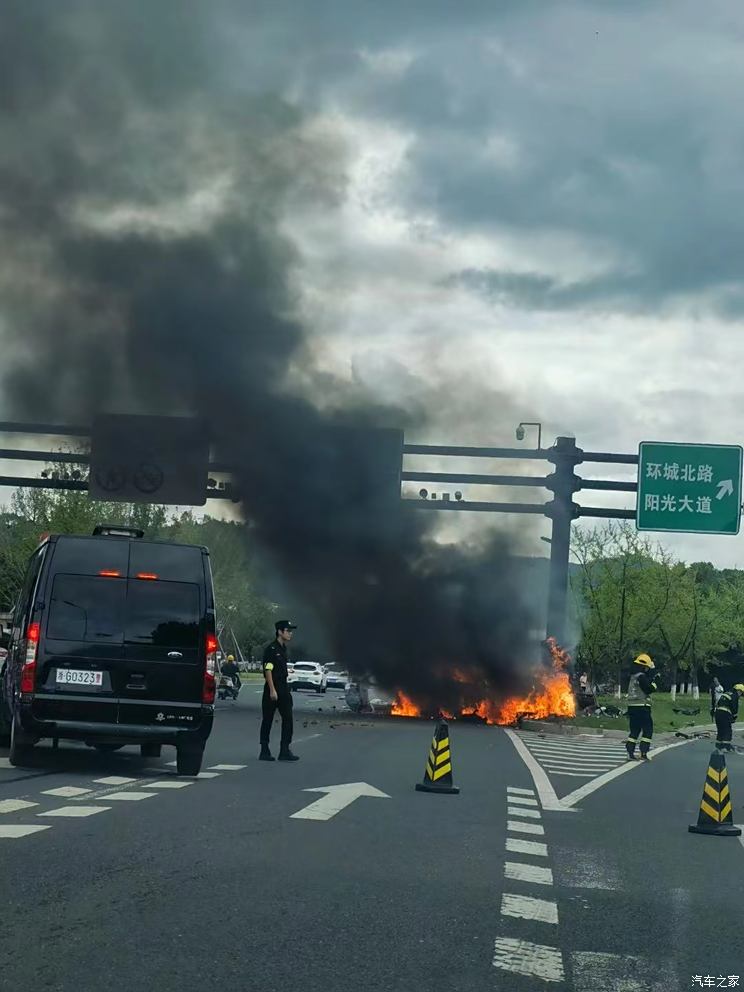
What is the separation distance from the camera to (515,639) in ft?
120

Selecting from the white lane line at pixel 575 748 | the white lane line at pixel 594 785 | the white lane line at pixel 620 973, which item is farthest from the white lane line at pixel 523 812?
the white lane line at pixel 575 748

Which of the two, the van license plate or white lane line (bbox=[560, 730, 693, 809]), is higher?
the van license plate

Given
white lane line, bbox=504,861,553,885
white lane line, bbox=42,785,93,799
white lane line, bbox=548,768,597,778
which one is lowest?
white lane line, bbox=42,785,93,799

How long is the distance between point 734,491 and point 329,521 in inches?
370

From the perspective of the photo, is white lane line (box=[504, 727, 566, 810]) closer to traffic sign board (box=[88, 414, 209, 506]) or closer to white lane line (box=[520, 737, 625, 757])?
white lane line (box=[520, 737, 625, 757])

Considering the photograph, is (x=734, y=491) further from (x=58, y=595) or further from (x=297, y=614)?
(x=58, y=595)

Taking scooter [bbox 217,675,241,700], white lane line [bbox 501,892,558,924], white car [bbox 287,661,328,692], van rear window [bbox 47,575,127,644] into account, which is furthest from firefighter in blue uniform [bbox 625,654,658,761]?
white car [bbox 287,661,328,692]

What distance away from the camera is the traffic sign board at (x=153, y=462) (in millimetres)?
34812

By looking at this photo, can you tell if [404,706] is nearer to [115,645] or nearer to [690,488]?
[690,488]

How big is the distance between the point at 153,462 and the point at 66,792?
22.8 meters

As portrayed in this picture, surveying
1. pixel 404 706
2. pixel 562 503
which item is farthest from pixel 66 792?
pixel 404 706

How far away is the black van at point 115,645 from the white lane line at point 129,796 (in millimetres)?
1452

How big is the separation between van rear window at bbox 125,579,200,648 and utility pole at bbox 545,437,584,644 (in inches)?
817

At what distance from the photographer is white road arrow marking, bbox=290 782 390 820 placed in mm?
11789
